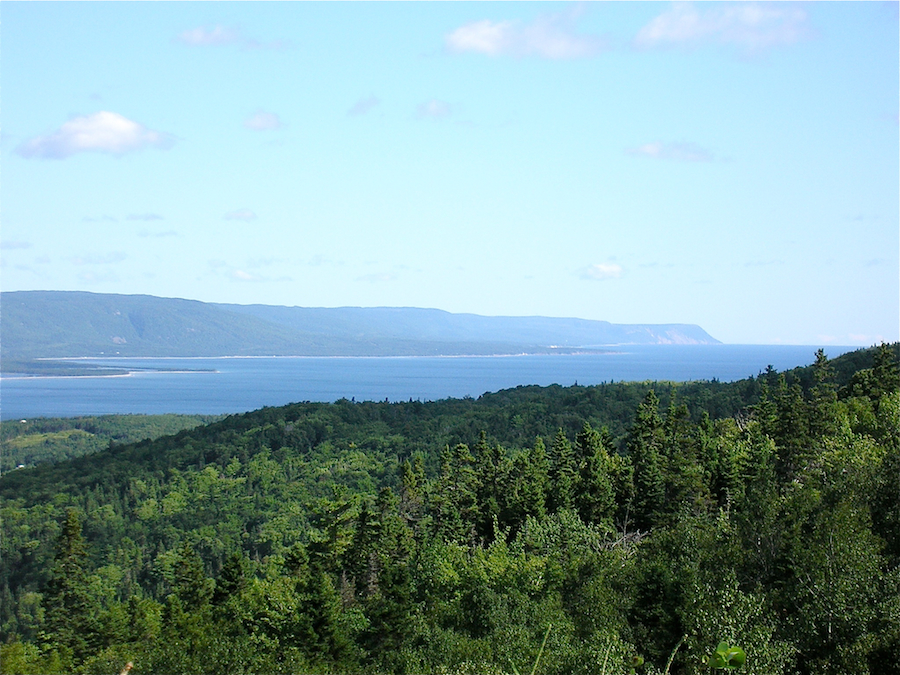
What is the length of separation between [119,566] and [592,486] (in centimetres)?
→ 5371

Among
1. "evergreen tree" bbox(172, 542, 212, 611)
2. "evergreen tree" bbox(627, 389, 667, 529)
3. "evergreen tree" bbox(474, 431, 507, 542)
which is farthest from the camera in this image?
"evergreen tree" bbox(474, 431, 507, 542)

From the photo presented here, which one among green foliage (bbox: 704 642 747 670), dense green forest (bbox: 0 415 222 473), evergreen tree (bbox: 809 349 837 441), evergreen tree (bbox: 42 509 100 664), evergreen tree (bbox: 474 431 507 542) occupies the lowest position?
dense green forest (bbox: 0 415 222 473)

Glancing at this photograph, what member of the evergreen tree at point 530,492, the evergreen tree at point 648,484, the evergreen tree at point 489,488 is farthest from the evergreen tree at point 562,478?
the evergreen tree at point 648,484

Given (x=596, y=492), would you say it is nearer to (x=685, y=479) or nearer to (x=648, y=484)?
(x=648, y=484)

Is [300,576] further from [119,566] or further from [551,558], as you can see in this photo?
[119,566]

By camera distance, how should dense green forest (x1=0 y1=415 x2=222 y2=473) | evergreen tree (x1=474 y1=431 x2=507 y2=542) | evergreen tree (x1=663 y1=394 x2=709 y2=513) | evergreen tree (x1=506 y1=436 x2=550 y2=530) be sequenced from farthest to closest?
dense green forest (x1=0 y1=415 x2=222 y2=473) → evergreen tree (x1=474 y1=431 x2=507 y2=542) → evergreen tree (x1=506 y1=436 x2=550 y2=530) → evergreen tree (x1=663 y1=394 x2=709 y2=513)

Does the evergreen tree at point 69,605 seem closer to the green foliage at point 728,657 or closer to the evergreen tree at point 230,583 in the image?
the evergreen tree at point 230,583

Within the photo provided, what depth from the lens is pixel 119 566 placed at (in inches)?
3273

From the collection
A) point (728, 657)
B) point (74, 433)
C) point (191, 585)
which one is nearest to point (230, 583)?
point (191, 585)

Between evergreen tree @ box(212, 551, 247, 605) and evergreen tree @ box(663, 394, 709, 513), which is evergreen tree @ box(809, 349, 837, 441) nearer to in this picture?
evergreen tree @ box(663, 394, 709, 513)

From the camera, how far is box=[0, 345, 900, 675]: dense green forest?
852 inches

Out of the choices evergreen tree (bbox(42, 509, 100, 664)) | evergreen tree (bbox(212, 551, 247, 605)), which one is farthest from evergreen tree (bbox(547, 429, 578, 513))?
evergreen tree (bbox(42, 509, 100, 664))

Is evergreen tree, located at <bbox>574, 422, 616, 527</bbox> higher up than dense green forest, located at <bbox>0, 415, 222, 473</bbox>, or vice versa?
evergreen tree, located at <bbox>574, 422, 616, 527</bbox>

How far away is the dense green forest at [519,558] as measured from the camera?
21.6 metres
